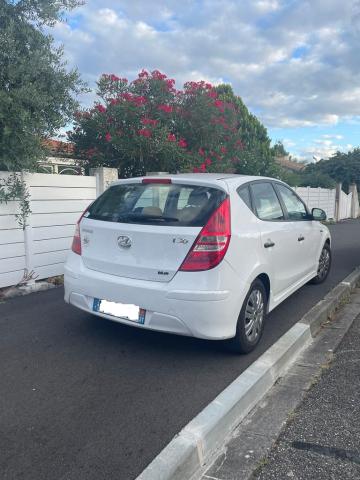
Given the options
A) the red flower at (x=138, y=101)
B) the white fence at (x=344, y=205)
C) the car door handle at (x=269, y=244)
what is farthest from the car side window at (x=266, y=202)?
the white fence at (x=344, y=205)

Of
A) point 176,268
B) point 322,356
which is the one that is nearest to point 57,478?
point 176,268

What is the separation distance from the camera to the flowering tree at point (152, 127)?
8539 millimetres

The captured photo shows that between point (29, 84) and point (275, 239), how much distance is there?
352 cm

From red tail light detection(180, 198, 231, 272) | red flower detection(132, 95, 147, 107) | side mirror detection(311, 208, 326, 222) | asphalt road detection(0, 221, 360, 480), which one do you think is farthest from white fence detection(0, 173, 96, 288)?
side mirror detection(311, 208, 326, 222)

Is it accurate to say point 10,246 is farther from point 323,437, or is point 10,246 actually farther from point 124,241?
point 323,437

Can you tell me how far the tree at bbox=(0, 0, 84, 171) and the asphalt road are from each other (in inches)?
79.9

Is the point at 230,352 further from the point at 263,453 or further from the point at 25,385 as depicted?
the point at 25,385

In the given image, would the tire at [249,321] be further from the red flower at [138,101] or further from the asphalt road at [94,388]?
the red flower at [138,101]

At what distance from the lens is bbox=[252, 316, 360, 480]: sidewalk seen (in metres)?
2.29

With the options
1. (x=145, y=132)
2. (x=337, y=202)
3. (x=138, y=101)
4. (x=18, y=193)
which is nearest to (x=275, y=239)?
(x=18, y=193)

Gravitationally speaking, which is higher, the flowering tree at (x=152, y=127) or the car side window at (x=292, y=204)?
the flowering tree at (x=152, y=127)

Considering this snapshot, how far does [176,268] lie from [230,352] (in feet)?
3.38

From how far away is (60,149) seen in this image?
9.27 meters

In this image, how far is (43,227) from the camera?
586cm
